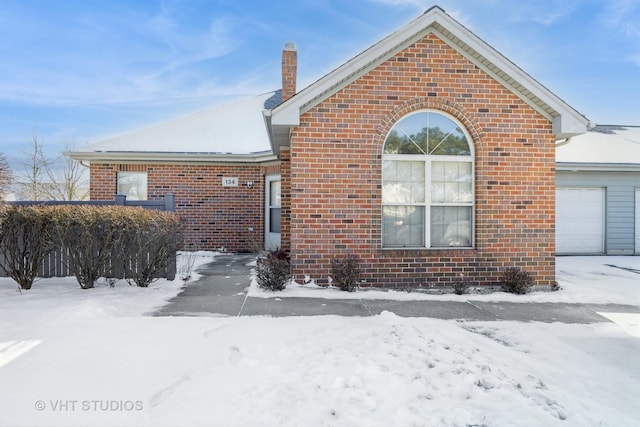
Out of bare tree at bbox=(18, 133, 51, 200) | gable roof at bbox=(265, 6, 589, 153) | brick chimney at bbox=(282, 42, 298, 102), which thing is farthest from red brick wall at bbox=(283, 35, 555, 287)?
bare tree at bbox=(18, 133, 51, 200)

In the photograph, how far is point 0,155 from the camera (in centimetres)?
624

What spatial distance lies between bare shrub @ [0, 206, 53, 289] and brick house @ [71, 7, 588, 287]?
432 centimetres

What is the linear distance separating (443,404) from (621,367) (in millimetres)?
2360

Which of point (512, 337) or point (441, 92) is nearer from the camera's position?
point (512, 337)

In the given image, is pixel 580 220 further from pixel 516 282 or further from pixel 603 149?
pixel 516 282

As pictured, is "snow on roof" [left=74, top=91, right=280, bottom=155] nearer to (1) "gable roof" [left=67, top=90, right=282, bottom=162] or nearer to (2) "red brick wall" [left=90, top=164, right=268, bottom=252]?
(1) "gable roof" [left=67, top=90, right=282, bottom=162]

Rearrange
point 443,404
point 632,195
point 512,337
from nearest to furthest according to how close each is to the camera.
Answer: point 443,404, point 512,337, point 632,195

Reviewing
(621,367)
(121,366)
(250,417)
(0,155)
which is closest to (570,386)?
(621,367)

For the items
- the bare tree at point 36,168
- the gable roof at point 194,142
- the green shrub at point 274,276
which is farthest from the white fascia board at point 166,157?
the bare tree at point 36,168

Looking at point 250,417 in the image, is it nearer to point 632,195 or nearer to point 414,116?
point 414,116

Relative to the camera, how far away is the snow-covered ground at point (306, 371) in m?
2.77

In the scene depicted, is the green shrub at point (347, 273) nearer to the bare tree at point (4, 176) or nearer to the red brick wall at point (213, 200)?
the bare tree at point (4, 176)

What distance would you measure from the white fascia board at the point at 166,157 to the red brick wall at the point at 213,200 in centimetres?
24

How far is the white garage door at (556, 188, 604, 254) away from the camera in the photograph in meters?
12.9
